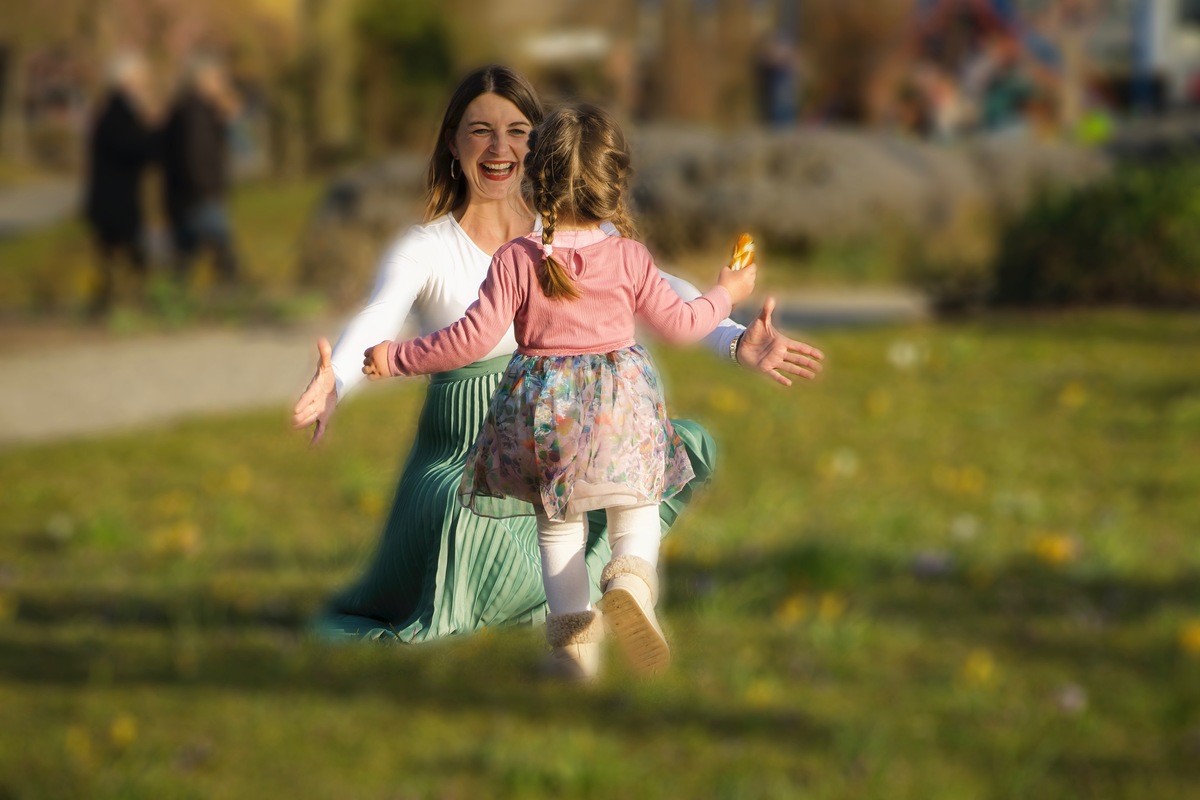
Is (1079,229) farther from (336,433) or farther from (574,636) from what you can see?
(574,636)

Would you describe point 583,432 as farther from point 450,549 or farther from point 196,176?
point 196,176

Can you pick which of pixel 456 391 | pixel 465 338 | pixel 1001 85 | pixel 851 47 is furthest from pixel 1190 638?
pixel 851 47

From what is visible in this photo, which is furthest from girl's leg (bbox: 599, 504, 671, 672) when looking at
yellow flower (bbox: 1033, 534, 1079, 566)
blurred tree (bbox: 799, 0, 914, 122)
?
blurred tree (bbox: 799, 0, 914, 122)

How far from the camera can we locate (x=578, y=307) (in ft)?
3.11

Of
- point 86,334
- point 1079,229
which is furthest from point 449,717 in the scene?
point 86,334

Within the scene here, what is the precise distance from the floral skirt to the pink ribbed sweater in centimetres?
2

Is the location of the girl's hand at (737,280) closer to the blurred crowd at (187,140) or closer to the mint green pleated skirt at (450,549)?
the mint green pleated skirt at (450,549)

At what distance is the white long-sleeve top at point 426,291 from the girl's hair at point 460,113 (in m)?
0.02

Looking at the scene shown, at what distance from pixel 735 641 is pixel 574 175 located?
9866 mm

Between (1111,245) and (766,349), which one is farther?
(1111,245)

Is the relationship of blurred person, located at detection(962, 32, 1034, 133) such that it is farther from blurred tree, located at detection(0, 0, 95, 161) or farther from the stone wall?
blurred tree, located at detection(0, 0, 95, 161)

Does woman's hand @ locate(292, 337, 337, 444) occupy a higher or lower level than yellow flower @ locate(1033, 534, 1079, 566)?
higher

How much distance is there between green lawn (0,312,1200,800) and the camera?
29.7 feet

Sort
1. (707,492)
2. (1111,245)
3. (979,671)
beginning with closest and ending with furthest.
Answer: (707,492) < (979,671) < (1111,245)
